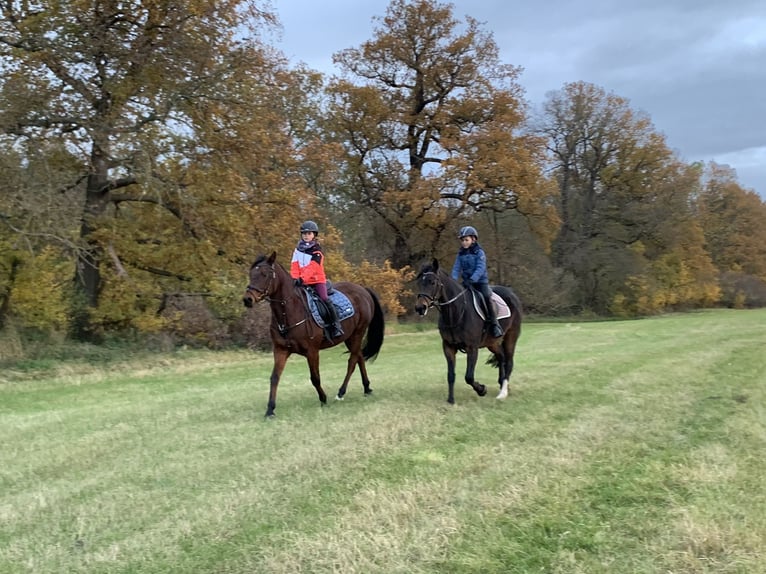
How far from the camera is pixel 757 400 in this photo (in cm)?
800

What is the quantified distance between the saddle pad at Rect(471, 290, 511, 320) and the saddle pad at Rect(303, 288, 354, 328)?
1991mm

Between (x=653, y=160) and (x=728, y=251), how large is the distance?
48.4ft

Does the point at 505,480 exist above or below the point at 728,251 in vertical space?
below

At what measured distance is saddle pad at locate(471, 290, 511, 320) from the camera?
8570mm

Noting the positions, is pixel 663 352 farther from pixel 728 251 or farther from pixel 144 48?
pixel 728 251

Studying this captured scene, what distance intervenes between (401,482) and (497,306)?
4580 mm

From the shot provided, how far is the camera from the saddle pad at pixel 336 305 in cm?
856

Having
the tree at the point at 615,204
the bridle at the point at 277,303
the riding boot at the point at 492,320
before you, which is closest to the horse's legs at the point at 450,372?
the riding boot at the point at 492,320

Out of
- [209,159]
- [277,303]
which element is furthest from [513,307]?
[209,159]

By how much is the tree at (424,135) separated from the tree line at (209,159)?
10 centimetres

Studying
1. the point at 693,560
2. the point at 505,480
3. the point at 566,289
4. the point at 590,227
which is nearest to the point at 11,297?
the point at 505,480

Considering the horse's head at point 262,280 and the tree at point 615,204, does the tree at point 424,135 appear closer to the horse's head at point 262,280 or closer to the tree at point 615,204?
the tree at point 615,204


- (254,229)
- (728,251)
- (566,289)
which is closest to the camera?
(254,229)

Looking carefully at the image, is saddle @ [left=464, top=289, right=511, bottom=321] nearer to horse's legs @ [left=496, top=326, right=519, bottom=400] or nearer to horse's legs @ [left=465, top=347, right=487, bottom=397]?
horse's legs @ [left=496, top=326, right=519, bottom=400]
